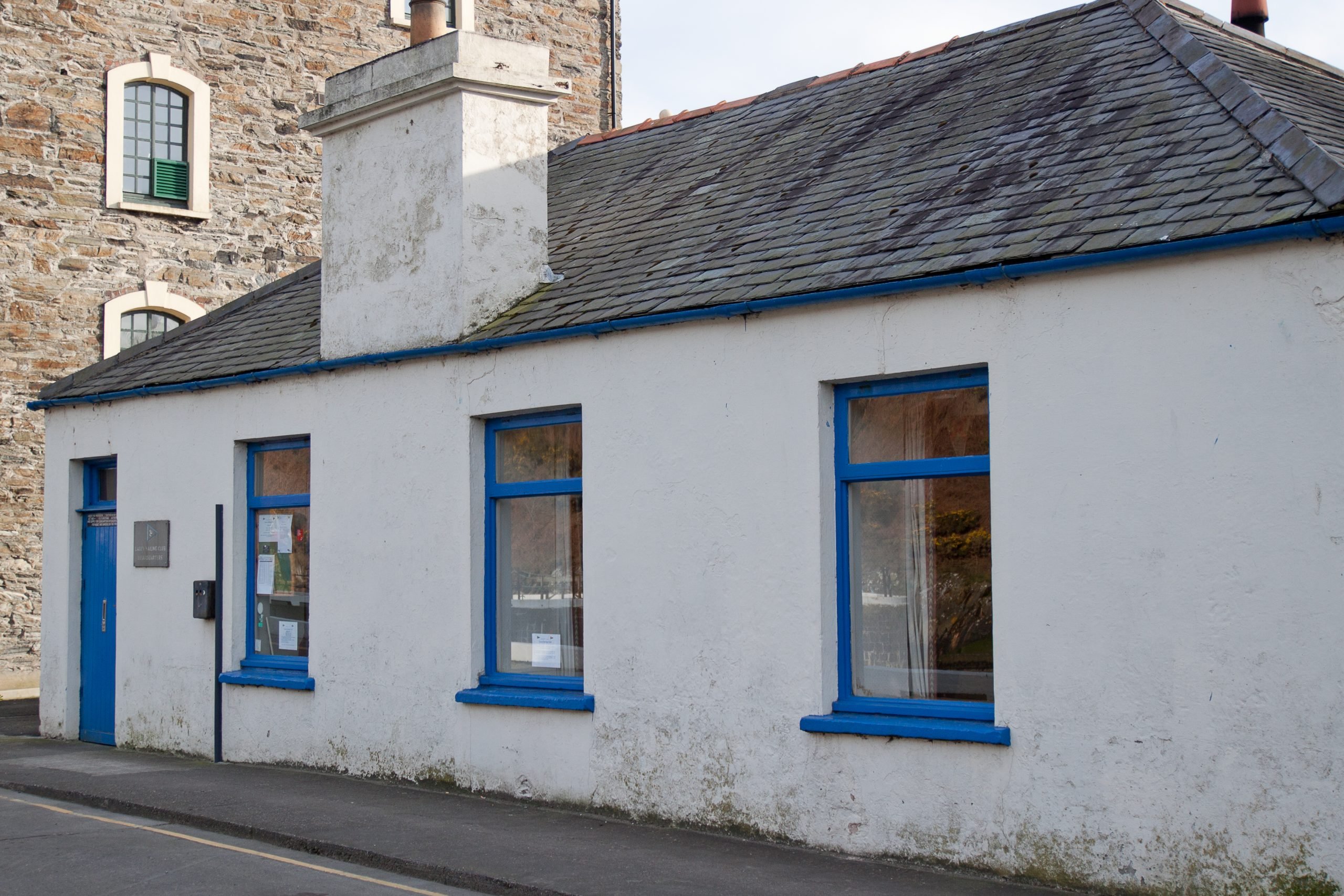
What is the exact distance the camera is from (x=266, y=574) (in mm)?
13500

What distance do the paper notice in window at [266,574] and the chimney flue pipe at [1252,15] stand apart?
32.0 feet

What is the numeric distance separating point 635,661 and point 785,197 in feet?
11.7

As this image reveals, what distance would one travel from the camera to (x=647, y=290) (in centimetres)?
1036

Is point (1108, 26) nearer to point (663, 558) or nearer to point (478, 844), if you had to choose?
point (663, 558)

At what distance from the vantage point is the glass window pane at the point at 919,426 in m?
8.43

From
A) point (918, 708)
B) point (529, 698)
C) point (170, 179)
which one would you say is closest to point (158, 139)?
point (170, 179)

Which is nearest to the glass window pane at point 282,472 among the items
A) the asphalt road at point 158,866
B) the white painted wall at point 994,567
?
the white painted wall at point 994,567

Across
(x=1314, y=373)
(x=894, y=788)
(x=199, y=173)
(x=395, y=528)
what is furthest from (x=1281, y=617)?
(x=199, y=173)

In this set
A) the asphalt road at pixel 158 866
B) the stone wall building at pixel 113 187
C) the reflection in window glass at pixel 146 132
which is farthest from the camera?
the reflection in window glass at pixel 146 132

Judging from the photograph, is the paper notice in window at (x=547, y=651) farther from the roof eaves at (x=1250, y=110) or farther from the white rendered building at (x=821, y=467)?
the roof eaves at (x=1250, y=110)

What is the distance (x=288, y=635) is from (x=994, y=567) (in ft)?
24.1

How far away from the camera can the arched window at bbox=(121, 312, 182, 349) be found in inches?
843

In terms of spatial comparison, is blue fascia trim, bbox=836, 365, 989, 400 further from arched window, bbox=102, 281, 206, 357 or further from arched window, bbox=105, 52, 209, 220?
arched window, bbox=105, 52, 209, 220

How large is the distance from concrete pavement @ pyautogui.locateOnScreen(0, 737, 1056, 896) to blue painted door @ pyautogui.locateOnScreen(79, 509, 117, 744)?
85.5 inches
